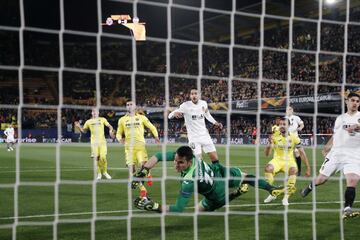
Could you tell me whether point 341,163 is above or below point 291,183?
above

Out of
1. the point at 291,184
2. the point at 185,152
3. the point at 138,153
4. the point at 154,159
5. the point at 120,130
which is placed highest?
the point at 120,130

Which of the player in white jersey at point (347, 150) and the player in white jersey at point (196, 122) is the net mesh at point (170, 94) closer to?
the player in white jersey at point (347, 150)

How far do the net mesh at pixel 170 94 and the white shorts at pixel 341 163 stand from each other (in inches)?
8.9

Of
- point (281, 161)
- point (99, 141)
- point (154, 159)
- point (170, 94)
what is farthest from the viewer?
point (170, 94)

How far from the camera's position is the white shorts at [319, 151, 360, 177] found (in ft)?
22.5

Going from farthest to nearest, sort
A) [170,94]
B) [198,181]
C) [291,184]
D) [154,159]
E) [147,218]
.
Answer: [170,94] → [291,184] → [147,218] → [154,159] → [198,181]

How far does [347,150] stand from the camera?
6.98m

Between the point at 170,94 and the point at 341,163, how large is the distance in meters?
14.3

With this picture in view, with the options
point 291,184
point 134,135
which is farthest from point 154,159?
point 134,135

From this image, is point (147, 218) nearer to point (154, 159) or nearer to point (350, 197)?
point (154, 159)

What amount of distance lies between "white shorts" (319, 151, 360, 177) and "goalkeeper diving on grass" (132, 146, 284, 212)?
1.05 m

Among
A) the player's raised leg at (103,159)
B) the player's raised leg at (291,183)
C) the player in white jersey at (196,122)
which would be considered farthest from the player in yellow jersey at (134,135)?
the player's raised leg at (291,183)

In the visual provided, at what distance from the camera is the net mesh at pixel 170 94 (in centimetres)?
570

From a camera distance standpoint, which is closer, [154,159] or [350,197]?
[154,159]
